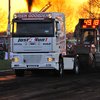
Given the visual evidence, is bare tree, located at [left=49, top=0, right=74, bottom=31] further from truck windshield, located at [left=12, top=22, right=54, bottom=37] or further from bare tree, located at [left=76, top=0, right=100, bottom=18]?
truck windshield, located at [left=12, top=22, right=54, bottom=37]

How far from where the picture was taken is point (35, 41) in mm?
14969

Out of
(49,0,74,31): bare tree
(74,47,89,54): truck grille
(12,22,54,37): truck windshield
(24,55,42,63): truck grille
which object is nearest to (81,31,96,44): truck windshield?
(74,47,89,54): truck grille

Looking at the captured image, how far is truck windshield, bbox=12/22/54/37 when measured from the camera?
48.9ft

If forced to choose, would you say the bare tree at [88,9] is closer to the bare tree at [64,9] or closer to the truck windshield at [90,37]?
the bare tree at [64,9]

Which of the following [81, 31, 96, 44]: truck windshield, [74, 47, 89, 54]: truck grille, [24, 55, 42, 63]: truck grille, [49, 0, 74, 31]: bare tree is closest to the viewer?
[24, 55, 42, 63]: truck grille

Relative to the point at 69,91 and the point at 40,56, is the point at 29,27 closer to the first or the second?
the point at 40,56

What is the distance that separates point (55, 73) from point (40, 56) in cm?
132

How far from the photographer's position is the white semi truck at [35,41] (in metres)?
14.9

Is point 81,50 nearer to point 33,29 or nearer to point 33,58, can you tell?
point 33,58

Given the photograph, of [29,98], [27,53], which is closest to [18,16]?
[27,53]

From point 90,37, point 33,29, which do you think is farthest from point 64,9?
point 33,29

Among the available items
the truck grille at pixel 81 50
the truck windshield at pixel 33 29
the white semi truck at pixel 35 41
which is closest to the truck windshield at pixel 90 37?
the truck grille at pixel 81 50

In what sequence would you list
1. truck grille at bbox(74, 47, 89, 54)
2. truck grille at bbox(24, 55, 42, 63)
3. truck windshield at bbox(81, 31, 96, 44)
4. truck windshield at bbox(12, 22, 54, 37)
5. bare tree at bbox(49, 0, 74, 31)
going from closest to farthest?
1. truck windshield at bbox(12, 22, 54, 37)
2. truck grille at bbox(24, 55, 42, 63)
3. truck grille at bbox(74, 47, 89, 54)
4. truck windshield at bbox(81, 31, 96, 44)
5. bare tree at bbox(49, 0, 74, 31)

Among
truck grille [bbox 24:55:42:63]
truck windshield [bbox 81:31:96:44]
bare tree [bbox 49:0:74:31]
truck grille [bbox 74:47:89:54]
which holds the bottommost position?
truck grille [bbox 24:55:42:63]
